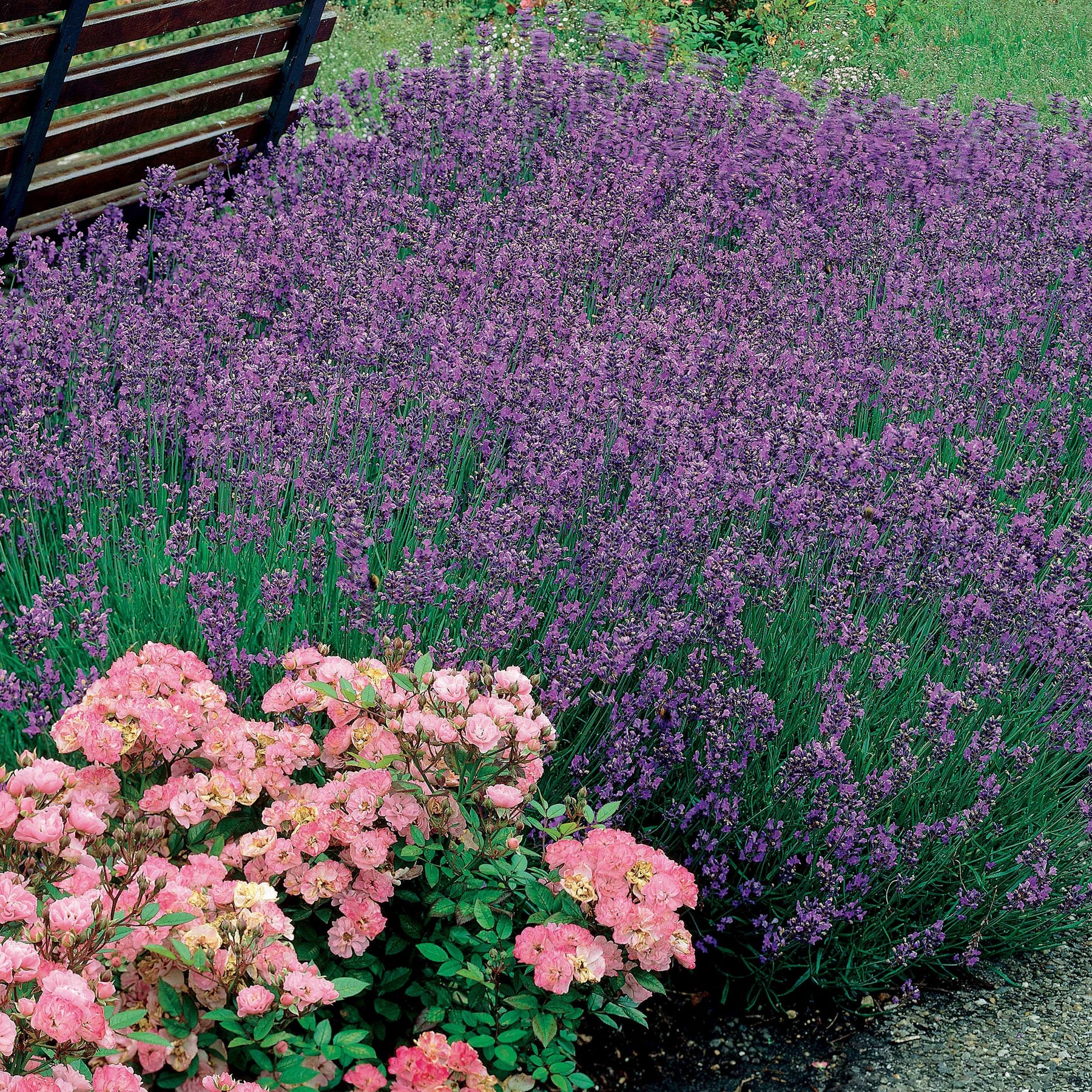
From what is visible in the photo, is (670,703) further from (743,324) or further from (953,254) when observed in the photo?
(953,254)

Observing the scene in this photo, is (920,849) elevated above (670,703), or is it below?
below

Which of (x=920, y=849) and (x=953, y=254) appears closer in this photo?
(x=920, y=849)

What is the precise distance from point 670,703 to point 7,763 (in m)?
1.52

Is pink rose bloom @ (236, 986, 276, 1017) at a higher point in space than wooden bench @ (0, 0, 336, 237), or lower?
lower

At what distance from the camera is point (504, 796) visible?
85.6 inches

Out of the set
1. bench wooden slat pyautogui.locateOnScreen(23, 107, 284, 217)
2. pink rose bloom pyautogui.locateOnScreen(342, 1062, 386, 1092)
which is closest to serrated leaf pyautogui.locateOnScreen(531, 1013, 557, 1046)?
pink rose bloom pyautogui.locateOnScreen(342, 1062, 386, 1092)

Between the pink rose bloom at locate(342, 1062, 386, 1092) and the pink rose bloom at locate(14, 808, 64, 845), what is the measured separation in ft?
1.96

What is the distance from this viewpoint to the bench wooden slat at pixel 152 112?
489cm

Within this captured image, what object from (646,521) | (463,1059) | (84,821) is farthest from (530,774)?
(646,521)

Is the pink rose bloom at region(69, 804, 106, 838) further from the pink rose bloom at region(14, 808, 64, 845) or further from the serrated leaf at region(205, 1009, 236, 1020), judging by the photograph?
the serrated leaf at region(205, 1009, 236, 1020)

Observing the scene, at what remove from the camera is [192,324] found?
3887mm

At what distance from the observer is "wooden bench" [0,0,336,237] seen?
15.0 feet

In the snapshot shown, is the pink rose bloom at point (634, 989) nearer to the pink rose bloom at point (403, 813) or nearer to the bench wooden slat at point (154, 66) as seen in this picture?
the pink rose bloom at point (403, 813)

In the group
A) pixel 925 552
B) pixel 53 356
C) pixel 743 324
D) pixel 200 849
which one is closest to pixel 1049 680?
pixel 925 552
